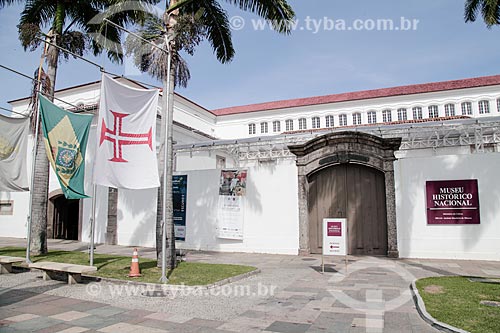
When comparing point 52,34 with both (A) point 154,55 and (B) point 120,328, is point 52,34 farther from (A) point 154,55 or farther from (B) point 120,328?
(B) point 120,328

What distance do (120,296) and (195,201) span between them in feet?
30.7

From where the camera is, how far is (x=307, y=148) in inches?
608

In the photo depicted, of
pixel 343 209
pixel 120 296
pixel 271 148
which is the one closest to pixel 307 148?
pixel 343 209

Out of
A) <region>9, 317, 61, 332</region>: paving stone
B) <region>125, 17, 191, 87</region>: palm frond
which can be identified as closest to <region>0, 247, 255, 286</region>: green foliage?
<region>9, 317, 61, 332</region>: paving stone

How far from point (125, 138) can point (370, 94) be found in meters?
36.9

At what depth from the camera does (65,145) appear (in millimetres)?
10922

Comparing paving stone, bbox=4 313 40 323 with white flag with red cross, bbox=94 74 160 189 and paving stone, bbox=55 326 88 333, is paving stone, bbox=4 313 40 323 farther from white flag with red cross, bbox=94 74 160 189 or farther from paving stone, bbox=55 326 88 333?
white flag with red cross, bbox=94 74 160 189

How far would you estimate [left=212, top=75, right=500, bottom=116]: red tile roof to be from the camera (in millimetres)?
37781

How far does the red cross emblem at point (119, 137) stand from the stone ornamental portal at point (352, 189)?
7.44 m

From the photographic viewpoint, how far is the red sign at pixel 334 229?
35.4 feet

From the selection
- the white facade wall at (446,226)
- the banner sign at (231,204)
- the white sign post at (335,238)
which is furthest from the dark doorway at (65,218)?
the white facade wall at (446,226)

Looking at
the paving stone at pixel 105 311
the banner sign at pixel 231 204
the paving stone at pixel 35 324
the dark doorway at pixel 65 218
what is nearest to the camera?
the paving stone at pixel 35 324

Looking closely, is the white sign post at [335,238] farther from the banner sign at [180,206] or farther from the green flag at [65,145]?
the banner sign at [180,206]

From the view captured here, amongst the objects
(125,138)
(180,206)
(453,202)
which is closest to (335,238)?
(453,202)
